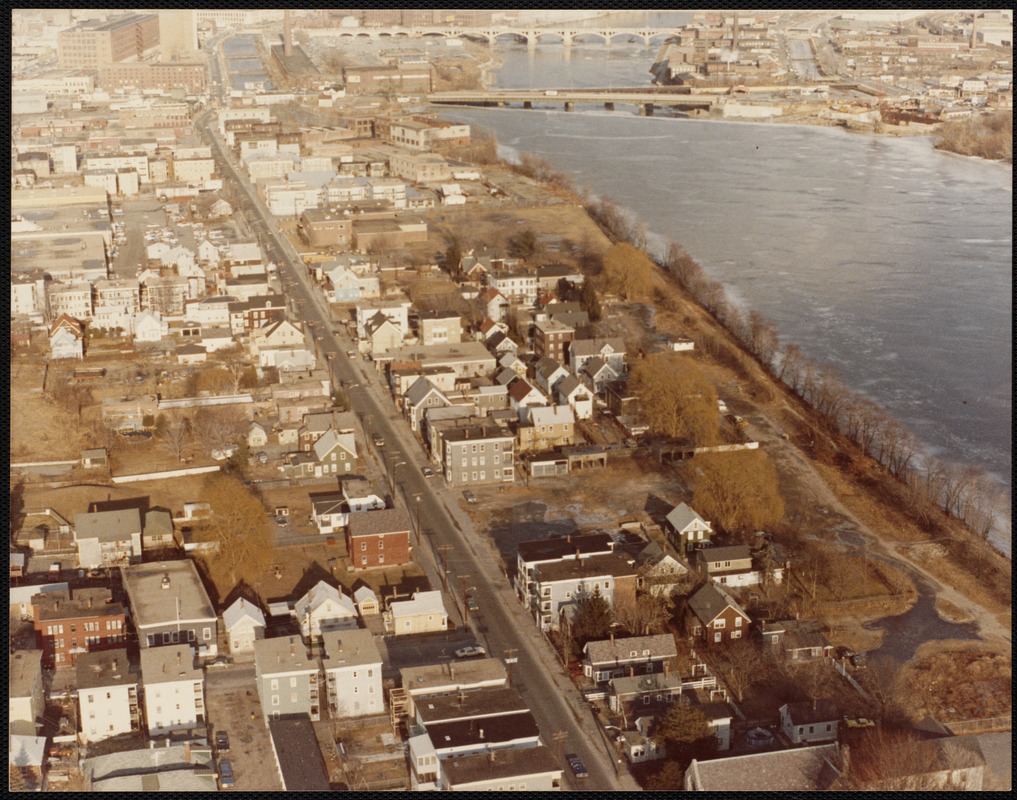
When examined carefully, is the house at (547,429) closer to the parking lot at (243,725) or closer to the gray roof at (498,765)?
the parking lot at (243,725)

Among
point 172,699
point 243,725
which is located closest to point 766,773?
point 243,725

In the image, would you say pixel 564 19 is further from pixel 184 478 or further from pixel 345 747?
pixel 345 747

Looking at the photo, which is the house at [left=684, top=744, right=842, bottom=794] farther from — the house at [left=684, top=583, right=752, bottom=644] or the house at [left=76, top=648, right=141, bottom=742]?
the house at [left=76, top=648, right=141, bottom=742]

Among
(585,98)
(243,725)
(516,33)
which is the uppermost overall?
(516,33)

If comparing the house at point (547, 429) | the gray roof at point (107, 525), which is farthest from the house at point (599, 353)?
the gray roof at point (107, 525)

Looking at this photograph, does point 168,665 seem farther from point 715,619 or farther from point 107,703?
point 715,619

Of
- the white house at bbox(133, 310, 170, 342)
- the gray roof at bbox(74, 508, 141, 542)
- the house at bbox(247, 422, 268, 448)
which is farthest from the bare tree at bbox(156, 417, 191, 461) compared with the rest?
the white house at bbox(133, 310, 170, 342)

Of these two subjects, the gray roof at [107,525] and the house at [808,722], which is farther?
the gray roof at [107,525]
